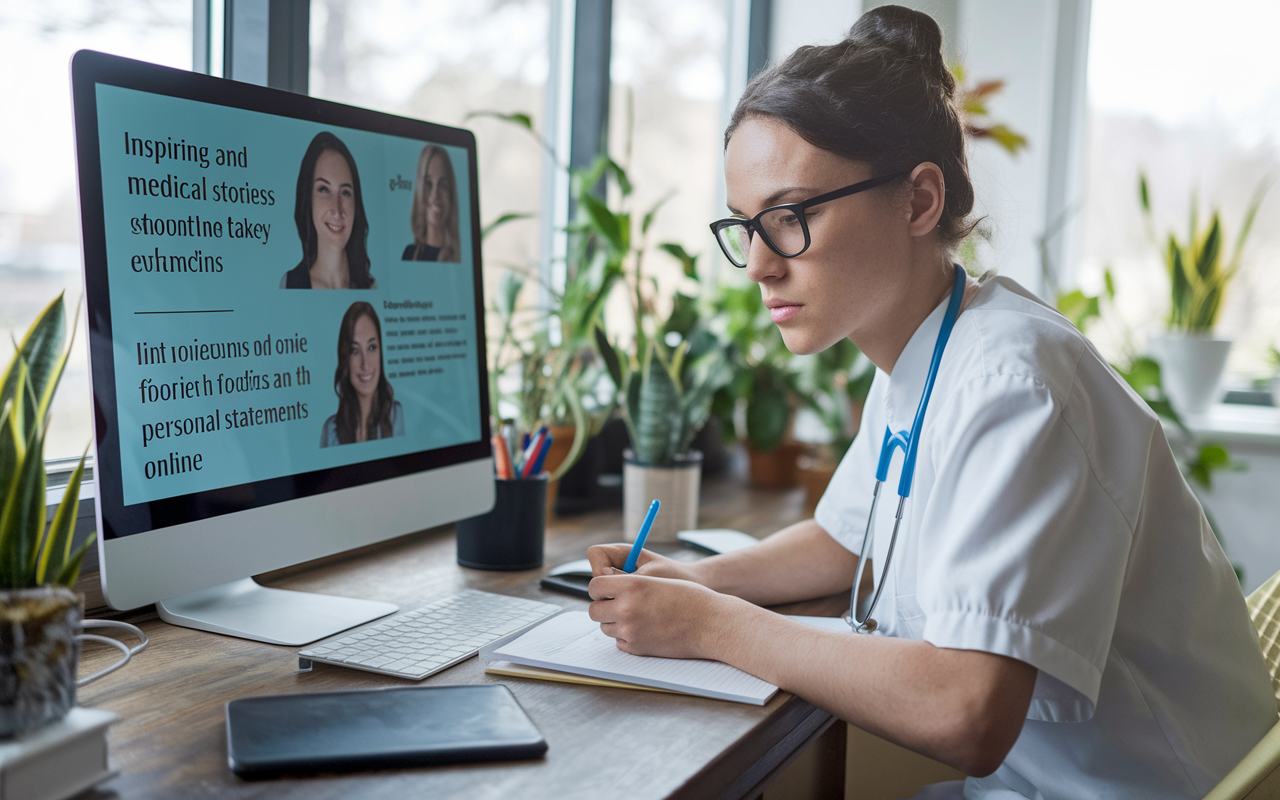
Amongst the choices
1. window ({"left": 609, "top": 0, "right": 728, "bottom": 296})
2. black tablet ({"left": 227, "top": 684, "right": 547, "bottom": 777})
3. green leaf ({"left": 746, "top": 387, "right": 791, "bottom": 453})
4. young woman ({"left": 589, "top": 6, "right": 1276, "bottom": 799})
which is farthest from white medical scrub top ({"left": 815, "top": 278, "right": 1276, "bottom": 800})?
window ({"left": 609, "top": 0, "right": 728, "bottom": 296})

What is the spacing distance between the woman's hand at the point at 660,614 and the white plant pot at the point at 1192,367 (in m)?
2.09

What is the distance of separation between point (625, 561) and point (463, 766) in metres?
0.39

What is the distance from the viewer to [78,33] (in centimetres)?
111

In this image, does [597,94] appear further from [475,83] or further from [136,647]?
[136,647]

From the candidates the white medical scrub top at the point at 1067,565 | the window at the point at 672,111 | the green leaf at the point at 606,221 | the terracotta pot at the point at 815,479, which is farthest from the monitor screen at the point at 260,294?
the window at the point at 672,111

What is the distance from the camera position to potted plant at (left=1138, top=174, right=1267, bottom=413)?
2.45 meters

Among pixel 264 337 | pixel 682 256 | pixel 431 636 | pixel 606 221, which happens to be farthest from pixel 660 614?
pixel 682 256

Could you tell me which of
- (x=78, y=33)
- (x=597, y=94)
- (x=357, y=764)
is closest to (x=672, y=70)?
(x=597, y=94)

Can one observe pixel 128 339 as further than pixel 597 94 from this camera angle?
No

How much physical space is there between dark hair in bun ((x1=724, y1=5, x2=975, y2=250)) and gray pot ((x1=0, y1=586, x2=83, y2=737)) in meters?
0.74

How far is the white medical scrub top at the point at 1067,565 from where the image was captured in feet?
2.40

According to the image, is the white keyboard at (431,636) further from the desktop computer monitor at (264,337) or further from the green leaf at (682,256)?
the green leaf at (682,256)

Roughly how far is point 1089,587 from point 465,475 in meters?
0.70

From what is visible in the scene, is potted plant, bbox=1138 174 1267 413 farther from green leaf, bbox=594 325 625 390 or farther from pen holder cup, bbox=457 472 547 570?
pen holder cup, bbox=457 472 547 570
